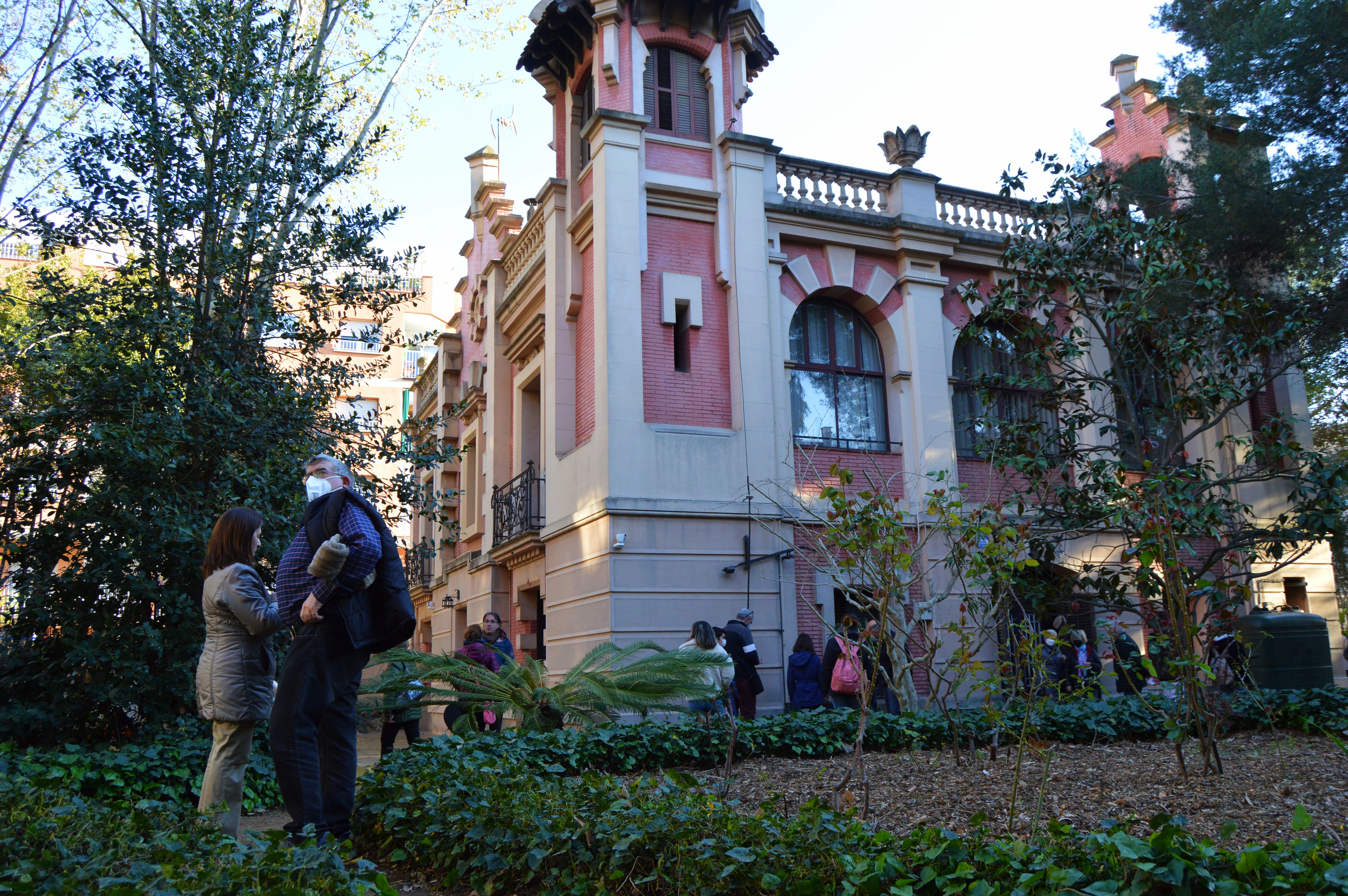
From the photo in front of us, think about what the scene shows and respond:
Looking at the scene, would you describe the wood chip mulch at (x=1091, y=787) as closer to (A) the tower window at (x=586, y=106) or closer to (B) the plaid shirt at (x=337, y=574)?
(B) the plaid shirt at (x=337, y=574)

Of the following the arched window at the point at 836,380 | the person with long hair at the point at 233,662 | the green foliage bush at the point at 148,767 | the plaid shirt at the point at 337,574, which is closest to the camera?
the plaid shirt at the point at 337,574

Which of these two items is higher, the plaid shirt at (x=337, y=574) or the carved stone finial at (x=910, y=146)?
the carved stone finial at (x=910, y=146)

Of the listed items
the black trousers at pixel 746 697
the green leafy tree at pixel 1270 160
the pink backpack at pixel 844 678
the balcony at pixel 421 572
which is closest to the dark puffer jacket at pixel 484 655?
the black trousers at pixel 746 697

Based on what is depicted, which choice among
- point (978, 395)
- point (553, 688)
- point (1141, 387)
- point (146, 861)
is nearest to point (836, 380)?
point (978, 395)

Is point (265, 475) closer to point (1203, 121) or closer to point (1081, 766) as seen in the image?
point (1081, 766)

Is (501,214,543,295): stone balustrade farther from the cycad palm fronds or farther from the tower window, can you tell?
the cycad palm fronds

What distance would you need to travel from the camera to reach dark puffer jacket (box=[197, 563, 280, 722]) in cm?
509

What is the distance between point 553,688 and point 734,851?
5659mm

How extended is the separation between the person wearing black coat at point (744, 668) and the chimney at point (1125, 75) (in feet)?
53.6

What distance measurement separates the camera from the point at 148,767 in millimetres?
7223

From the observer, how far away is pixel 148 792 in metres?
7.02

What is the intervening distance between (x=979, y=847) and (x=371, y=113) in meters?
13.7

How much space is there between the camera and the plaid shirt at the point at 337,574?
4820 mm

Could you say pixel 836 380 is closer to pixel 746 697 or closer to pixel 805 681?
pixel 805 681
